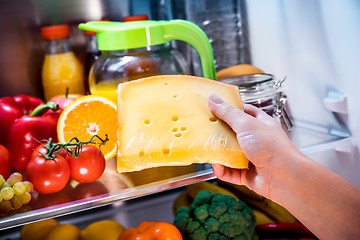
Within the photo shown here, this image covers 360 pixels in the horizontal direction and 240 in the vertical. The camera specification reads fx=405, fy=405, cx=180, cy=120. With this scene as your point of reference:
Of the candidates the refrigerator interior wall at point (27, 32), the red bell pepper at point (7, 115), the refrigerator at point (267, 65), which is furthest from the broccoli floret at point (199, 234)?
the refrigerator interior wall at point (27, 32)

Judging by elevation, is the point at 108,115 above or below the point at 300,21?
below

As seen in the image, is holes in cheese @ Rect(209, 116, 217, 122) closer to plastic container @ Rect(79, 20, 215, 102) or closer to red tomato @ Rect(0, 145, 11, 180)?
plastic container @ Rect(79, 20, 215, 102)

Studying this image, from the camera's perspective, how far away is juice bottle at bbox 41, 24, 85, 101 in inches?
51.1

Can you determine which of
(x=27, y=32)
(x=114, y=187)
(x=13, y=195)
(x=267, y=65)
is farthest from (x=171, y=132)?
(x=27, y=32)

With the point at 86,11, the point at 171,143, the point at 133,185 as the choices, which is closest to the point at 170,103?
the point at 171,143

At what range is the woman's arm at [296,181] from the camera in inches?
27.1

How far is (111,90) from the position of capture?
109cm

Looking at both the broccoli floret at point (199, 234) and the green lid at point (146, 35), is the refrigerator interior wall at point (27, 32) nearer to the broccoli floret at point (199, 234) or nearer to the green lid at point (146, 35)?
the green lid at point (146, 35)

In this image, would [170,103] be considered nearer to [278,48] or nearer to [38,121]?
[38,121]

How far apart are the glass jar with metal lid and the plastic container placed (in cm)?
10

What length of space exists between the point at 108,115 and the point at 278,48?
0.57 m

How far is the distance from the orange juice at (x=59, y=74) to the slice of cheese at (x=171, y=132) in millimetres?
519

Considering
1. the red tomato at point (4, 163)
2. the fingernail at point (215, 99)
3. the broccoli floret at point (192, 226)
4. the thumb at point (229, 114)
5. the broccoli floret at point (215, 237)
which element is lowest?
the broccoli floret at point (215, 237)

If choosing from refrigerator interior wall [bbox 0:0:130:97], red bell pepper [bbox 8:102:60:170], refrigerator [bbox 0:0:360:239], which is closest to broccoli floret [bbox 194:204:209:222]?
refrigerator [bbox 0:0:360:239]
